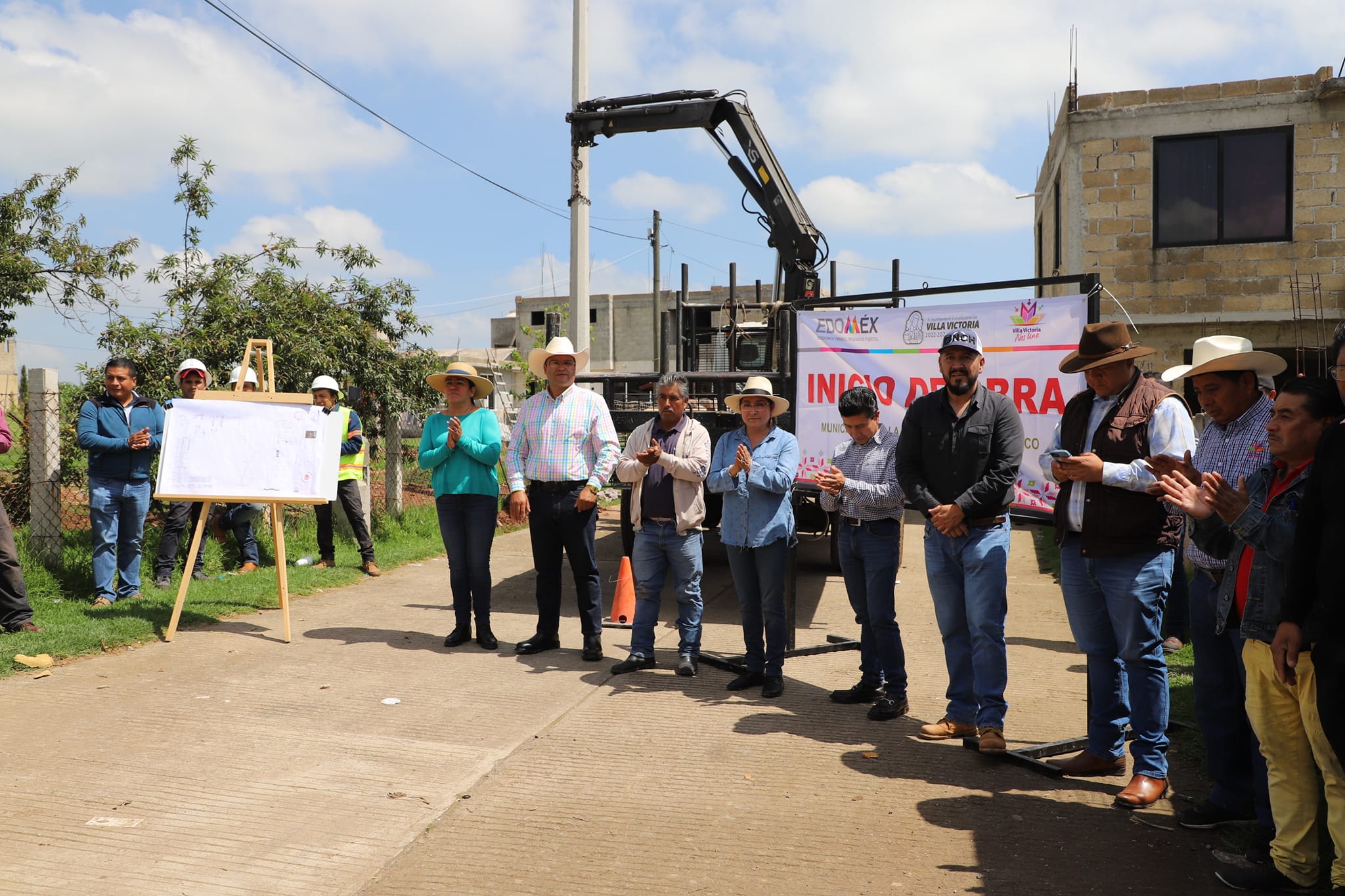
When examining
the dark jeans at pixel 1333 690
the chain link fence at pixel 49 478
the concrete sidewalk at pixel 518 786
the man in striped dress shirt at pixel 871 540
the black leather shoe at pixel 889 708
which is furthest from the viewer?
the chain link fence at pixel 49 478

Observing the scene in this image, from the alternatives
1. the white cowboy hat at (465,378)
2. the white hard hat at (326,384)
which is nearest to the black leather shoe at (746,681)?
the white cowboy hat at (465,378)

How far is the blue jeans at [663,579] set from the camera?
654cm

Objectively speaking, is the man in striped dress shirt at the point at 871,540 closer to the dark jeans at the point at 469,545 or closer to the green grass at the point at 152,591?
the dark jeans at the point at 469,545

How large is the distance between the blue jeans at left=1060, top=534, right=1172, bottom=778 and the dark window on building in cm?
1003

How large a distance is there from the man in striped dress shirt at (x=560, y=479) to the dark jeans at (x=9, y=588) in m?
3.43

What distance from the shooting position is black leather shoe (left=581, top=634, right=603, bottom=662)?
270 inches

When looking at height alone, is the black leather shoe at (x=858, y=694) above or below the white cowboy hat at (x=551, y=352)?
below

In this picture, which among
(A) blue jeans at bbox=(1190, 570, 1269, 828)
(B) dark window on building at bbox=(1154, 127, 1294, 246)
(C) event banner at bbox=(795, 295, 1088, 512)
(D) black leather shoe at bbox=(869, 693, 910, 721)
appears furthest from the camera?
(B) dark window on building at bbox=(1154, 127, 1294, 246)

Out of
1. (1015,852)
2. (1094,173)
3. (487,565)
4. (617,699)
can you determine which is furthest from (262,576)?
(1094,173)

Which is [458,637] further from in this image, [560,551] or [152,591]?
[152,591]

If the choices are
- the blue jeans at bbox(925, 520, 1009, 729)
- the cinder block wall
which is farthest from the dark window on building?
the blue jeans at bbox(925, 520, 1009, 729)

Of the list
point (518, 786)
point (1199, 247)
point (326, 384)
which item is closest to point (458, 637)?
point (518, 786)

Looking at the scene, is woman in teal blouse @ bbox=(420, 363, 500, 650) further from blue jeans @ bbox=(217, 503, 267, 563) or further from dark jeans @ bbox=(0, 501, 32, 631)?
blue jeans @ bbox=(217, 503, 267, 563)

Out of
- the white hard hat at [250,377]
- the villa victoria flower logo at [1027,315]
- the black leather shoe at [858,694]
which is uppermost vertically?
the villa victoria flower logo at [1027,315]
